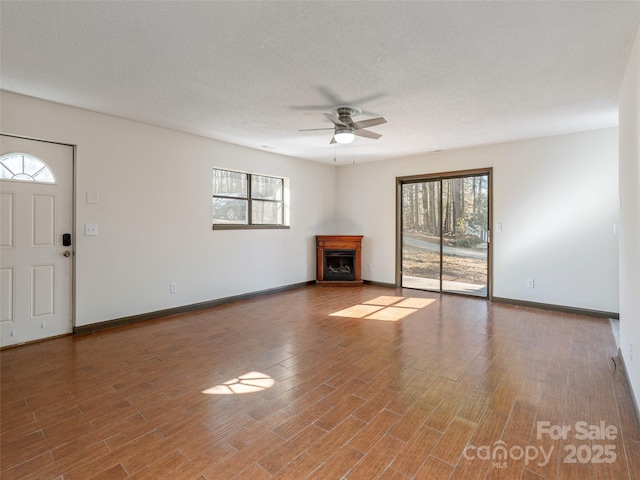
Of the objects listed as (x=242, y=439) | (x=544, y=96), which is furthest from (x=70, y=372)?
(x=544, y=96)

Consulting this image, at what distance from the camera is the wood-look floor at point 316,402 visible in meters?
1.71

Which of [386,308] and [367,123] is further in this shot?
[386,308]

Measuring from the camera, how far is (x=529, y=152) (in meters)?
4.93

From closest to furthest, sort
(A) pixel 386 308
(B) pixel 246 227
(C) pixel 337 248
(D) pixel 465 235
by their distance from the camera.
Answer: (A) pixel 386 308 → (B) pixel 246 227 → (D) pixel 465 235 → (C) pixel 337 248

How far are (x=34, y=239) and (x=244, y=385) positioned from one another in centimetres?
288

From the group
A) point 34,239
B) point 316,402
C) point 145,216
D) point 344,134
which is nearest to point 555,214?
point 344,134

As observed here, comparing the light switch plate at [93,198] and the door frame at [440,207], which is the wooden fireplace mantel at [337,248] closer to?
the door frame at [440,207]

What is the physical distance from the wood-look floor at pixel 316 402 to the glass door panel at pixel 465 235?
171 cm

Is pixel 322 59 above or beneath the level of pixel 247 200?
above

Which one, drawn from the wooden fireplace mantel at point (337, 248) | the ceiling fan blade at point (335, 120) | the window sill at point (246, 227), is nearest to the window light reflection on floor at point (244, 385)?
the ceiling fan blade at point (335, 120)

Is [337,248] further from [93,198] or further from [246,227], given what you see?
[93,198]

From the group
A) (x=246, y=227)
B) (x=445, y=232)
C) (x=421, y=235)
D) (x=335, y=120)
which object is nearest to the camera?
(x=335, y=120)

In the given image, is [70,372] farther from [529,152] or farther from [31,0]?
[529,152]

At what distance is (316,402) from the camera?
2.30 metres
